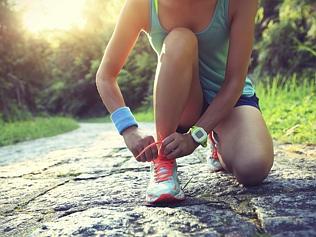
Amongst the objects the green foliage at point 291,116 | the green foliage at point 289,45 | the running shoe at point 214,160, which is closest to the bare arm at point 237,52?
the running shoe at point 214,160

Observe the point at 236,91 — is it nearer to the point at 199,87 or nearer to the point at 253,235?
the point at 199,87

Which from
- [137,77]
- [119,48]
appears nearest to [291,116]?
[119,48]

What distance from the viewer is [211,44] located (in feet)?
6.50

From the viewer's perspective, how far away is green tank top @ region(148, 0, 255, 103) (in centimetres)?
190

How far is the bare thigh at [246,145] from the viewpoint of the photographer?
183cm

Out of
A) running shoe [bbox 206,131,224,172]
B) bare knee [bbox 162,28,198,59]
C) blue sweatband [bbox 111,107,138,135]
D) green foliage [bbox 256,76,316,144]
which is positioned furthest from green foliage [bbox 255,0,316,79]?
blue sweatband [bbox 111,107,138,135]

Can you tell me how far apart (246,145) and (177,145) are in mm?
372

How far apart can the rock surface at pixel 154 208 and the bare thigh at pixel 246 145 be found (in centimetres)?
7

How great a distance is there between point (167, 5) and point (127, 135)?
1.93 ft

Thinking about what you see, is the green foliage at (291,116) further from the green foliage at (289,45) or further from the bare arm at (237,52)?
the bare arm at (237,52)

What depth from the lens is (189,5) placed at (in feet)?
6.27

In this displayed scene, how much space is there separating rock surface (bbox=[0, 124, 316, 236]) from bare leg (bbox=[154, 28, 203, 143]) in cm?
32

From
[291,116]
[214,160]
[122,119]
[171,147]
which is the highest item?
[122,119]

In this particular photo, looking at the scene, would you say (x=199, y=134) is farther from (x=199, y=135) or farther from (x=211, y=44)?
(x=211, y=44)
